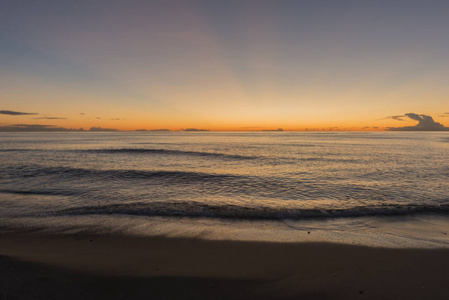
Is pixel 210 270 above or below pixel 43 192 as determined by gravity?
above

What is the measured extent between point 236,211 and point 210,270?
5.88 metres

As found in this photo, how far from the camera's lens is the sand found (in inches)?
191

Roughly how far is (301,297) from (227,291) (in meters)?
1.70

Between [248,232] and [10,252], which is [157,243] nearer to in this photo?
[248,232]

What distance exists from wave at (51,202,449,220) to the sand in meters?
3.27

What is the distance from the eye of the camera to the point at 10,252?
655cm

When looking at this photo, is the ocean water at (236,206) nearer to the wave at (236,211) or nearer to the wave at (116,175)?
the wave at (236,211)

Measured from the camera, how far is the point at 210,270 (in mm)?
5812

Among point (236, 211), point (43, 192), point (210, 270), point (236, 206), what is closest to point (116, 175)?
point (43, 192)

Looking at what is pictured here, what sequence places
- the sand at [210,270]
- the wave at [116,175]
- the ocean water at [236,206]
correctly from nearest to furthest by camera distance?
the sand at [210,270] → the ocean water at [236,206] → the wave at [116,175]

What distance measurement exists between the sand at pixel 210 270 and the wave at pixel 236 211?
129 inches

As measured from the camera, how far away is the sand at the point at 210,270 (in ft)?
15.9

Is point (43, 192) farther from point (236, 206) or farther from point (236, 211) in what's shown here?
point (236, 211)

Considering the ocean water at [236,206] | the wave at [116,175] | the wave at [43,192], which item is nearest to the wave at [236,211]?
the ocean water at [236,206]
